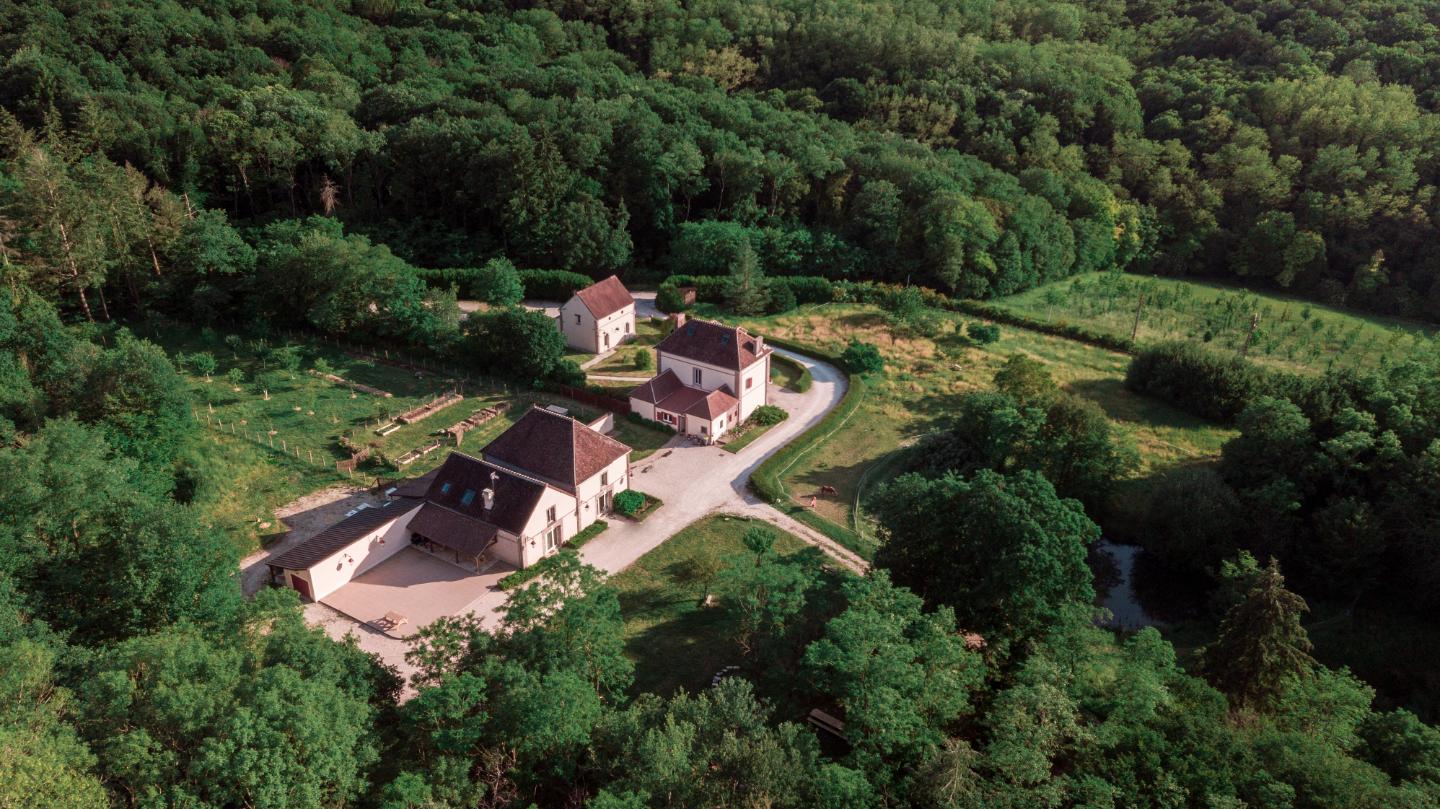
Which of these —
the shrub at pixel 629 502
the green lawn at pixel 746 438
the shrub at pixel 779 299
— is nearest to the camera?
the shrub at pixel 629 502

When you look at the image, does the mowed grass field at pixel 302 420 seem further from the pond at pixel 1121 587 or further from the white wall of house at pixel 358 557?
the pond at pixel 1121 587

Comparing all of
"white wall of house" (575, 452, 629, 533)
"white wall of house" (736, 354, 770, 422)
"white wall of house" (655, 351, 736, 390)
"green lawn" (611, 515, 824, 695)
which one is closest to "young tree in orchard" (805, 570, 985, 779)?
"green lawn" (611, 515, 824, 695)

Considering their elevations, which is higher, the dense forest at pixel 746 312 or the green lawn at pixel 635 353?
the dense forest at pixel 746 312

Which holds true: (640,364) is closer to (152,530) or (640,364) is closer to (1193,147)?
(152,530)

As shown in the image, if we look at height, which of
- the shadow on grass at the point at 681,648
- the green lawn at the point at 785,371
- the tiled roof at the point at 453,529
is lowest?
the shadow on grass at the point at 681,648

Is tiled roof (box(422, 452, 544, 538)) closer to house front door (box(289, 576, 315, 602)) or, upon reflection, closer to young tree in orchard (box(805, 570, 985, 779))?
house front door (box(289, 576, 315, 602))

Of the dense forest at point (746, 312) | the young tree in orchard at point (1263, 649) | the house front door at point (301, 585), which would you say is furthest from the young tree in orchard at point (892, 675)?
the house front door at point (301, 585)
